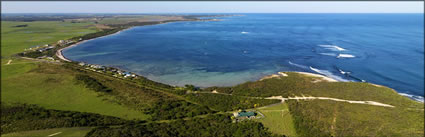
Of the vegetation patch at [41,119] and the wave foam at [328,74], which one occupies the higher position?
the wave foam at [328,74]

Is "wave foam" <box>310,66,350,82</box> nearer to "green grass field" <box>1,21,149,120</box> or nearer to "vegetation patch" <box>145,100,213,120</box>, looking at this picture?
"vegetation patch" <box>145,100,213,120</box>

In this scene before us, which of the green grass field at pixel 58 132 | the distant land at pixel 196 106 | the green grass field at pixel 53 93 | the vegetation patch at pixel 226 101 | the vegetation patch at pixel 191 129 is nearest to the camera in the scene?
the green grass field at pixel 58 132

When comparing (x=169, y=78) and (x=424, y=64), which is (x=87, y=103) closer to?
(x=169, y=78)

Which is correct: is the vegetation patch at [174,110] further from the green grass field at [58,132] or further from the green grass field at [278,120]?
the green grass field at [278,120]

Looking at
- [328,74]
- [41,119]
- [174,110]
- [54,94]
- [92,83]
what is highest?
[328,74]

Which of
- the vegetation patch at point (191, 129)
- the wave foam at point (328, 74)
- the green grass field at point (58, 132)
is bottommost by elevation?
the green grass field at point (58, 132)

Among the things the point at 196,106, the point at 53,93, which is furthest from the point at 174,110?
the point at 53,93

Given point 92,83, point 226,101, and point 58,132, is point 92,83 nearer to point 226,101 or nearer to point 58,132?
point 58,132

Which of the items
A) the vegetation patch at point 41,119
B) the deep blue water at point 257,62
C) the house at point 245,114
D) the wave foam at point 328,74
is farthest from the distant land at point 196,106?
the deep blue water at point 257,62
